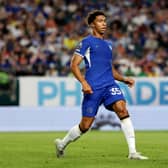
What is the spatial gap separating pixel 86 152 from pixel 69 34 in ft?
48.1

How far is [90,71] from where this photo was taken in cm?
1121

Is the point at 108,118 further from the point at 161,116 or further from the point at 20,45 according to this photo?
the point at 20,45

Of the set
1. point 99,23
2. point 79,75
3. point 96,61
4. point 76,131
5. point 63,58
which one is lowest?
point 76,131

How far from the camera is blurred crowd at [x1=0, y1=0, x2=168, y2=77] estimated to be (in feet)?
81.5

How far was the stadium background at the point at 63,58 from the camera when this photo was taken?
804 inches

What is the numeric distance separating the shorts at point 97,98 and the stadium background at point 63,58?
9.12 metres

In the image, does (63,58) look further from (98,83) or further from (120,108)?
(120,108)

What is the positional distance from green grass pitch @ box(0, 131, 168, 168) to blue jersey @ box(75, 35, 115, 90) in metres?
1.14

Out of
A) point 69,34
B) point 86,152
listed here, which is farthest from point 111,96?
point 69,34

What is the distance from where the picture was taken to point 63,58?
83.6 ft

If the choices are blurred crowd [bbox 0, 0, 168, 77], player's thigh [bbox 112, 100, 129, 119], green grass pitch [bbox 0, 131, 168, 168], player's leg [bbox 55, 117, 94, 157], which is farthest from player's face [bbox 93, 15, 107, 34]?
blurred crowd [bbox 0, 0, 168, 77]

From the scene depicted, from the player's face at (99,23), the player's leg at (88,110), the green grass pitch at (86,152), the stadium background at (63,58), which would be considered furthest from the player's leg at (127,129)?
the stadium background at (63,58)

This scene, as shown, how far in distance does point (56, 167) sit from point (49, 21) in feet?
58.4

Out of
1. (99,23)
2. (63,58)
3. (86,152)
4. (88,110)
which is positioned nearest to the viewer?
(88,110)
